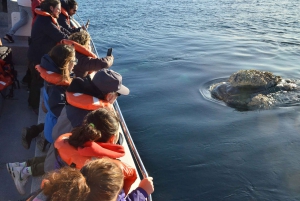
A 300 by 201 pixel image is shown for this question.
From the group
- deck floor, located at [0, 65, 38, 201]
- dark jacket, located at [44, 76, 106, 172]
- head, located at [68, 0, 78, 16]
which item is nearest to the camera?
dark jacket, located at [44, 76, 106, 172]

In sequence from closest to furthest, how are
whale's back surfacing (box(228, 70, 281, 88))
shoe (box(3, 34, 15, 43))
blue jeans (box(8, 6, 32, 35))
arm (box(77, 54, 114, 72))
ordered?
1. arm (box(77, 54, 114, 72))
2. shoe (box(3, 34, 15, 43))
3. blue jeans (box(8, 6, 32, 35))
4. whale's back surfacing (box(228, 70, 281, 88))

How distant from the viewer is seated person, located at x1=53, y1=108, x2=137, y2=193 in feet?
8.14

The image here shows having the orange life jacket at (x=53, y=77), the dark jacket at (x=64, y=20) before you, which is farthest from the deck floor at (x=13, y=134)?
the dark jacket at (x=64, y=20)

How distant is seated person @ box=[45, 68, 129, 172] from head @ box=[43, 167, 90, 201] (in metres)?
1.32

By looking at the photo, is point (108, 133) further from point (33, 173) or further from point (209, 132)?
point (209, 132)

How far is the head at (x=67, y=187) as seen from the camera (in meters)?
1.73

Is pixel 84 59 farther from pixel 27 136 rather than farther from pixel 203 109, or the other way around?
pixel 203 109

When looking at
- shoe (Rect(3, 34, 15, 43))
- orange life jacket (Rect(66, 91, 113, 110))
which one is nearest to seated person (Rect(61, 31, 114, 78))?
orange life jacket (Rect(66, 91, 113, 110))

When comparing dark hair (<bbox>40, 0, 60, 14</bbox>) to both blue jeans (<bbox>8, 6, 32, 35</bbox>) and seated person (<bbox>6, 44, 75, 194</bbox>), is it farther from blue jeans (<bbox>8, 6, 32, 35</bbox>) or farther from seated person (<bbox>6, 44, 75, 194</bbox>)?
blue jeans (<bbox>8, 6, 32, 35</bbox>)

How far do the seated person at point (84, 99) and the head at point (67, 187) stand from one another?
132cm

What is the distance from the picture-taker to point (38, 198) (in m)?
1.89

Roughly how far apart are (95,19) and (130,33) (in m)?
2.84

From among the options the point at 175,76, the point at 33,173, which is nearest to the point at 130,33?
the point at 175,76

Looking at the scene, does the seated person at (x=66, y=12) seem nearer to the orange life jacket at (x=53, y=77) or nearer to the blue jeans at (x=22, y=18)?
the blue jeans at (x=22, y=18)
